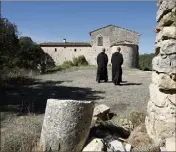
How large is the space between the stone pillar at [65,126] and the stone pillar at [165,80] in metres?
1.14

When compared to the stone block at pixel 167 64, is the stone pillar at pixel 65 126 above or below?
below

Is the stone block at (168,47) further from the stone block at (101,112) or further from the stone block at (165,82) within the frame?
the stone block at (101,112)

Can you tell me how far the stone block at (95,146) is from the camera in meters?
4.94

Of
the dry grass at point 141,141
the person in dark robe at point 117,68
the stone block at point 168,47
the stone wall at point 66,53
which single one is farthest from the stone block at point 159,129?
the stone wall at point 66,53

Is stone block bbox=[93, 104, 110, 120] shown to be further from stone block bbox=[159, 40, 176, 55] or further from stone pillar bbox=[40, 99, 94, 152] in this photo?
stone block bbox=[159, 40, 176, 55]

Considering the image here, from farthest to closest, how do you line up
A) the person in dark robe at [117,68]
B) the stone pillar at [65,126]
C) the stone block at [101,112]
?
1. the person in dark robe at [117,68]
2. the stone block at [101,112]
3. the stone pillar at [65,126]

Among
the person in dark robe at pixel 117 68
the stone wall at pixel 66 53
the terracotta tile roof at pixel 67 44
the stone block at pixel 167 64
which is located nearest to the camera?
the stone block at pixel 167 64

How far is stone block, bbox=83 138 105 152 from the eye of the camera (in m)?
4.94

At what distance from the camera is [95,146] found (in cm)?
498

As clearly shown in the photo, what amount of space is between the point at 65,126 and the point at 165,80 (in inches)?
64.3

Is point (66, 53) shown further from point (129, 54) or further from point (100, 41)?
point (129, 54)

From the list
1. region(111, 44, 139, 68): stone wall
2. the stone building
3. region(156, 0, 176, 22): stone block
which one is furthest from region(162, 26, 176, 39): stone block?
the stone building

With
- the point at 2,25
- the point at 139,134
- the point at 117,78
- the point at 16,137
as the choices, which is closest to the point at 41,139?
the point at 16,137

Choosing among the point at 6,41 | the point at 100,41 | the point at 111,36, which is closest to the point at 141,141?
the point at 6,41
